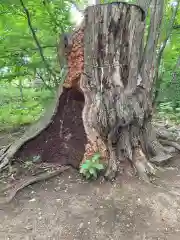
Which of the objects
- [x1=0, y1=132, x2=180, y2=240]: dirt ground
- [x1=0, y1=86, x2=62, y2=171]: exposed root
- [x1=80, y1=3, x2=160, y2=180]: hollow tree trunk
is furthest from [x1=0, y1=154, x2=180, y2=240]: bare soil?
[x1=0, y1=86, x2=62, y2=171]: exposed root

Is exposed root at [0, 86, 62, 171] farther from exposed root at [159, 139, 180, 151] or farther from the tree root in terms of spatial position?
exposed root at [159, 139, 180, 151]

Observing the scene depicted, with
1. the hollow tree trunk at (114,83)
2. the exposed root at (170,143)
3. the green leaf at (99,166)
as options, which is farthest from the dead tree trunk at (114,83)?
the exposed root at (170,143)

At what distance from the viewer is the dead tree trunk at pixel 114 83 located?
289 cm

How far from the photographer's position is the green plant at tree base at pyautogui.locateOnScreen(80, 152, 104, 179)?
2.77 meters

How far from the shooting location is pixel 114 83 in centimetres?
302

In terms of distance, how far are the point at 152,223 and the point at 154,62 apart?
2.14 m

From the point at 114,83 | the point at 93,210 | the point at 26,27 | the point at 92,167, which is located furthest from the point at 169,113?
the point at 93,210

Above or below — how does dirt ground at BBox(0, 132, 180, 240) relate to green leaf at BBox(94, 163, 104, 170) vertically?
below

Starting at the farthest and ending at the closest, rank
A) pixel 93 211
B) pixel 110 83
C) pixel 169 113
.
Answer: pixel 169 113, pixel 110 83, pixel 93 211

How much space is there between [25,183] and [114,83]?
61.5 inches

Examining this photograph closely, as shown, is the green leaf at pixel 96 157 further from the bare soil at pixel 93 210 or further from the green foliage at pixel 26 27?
the green foliage at pixel 26 27

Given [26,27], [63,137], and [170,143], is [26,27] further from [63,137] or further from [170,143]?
[170,143]

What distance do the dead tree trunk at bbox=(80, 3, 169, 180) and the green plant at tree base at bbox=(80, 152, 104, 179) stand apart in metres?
0.14

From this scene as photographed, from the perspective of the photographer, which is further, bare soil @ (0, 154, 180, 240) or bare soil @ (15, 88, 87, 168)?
bare soil @ (15, 88, 87, 168)
